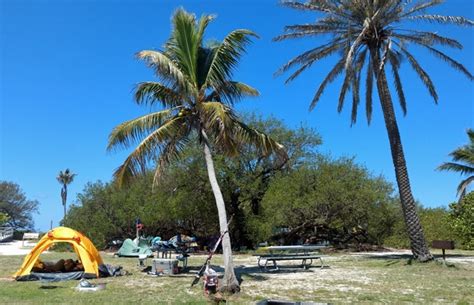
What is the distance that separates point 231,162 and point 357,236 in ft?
28.3

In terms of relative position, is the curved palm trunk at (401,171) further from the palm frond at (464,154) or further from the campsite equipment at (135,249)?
the palm frond at (464,154)

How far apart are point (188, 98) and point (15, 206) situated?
66035 millimetres

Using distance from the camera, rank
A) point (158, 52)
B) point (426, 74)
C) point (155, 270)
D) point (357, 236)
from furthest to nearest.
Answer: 1. point (357, 236)
2. point (426, 74)
3. point (155, 270)
4. point (158, 52)

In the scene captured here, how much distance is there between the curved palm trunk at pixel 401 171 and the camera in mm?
16734

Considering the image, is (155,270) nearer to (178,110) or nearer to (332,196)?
(178,110)

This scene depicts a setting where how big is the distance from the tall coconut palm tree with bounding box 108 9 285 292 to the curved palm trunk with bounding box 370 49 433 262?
5.94 m

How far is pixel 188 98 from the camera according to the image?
13008 mm

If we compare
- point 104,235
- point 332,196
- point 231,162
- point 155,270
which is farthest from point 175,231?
point 155,270

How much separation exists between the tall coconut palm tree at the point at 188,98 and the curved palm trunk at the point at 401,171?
5.94m

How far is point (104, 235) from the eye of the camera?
102 feet

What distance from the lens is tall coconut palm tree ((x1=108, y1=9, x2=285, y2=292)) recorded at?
497 inches

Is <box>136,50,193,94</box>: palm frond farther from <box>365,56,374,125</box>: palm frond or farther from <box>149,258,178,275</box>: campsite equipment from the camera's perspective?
<box>365,56,374,125</box>: palm frond

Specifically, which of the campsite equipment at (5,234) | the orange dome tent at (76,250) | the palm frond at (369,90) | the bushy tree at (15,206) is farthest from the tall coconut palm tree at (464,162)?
the bushy tree at (15,206)

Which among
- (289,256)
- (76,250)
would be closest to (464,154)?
(289,256)
